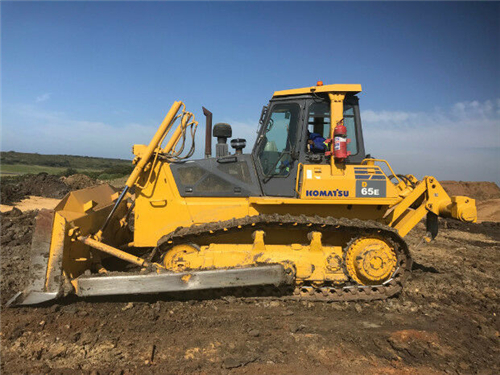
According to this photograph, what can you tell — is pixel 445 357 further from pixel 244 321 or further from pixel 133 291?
pixel 133 291

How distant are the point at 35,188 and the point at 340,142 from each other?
19.0 m

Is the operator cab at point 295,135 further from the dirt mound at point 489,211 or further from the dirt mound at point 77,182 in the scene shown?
the dirt mound at point 77,182

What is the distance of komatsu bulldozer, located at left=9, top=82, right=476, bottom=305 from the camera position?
16.0 feet

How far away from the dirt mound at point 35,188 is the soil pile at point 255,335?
12561 mm

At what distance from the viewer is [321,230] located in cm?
514

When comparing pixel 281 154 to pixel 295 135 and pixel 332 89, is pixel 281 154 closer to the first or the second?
pixel 295 135

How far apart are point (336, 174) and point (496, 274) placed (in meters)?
4.53

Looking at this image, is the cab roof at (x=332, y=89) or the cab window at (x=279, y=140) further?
the cab window at (x=279, y=140)

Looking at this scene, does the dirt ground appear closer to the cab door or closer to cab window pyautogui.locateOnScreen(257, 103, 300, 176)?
the cab door

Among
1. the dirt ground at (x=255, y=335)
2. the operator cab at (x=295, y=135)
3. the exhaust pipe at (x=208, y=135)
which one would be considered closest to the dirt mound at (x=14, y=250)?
the dirt ground at (x=255, y=335)

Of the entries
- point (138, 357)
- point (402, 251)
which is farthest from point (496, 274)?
point (138, 357)

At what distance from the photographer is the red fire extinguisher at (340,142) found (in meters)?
4.98

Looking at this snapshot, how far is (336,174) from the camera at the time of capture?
5.10 m

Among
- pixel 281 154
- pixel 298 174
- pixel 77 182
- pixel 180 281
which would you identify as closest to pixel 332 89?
pixel 281 154
